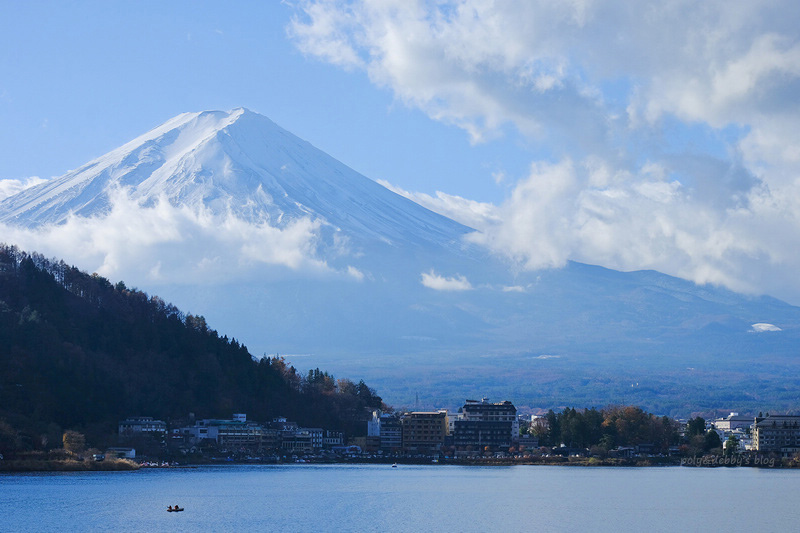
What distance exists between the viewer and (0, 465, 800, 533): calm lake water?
3547 cm

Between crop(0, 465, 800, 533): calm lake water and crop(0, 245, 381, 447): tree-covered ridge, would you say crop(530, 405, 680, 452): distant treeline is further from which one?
crop(0, 465, 800, 533): calm lake water

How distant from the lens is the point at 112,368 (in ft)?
216

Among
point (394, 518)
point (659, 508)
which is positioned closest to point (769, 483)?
point (659, 508)

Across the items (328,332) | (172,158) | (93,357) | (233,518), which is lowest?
(233,518)

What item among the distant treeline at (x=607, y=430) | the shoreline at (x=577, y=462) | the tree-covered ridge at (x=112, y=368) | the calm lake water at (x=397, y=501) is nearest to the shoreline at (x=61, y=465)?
the calm lake water at (x=397, y=501)

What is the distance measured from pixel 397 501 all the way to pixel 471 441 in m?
37.5

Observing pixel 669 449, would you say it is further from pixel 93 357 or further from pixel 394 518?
pixel 394 518

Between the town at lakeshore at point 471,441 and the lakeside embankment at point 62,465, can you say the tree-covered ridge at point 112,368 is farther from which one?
the lakeside embankment at point 62,465

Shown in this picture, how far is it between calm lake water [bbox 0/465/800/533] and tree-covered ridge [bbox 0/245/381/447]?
5322 millimetres

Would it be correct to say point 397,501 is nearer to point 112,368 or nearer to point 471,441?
point 112,368

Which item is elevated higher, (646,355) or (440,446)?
(646,355)

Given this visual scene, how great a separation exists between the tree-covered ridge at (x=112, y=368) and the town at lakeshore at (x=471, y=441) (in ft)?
4.59

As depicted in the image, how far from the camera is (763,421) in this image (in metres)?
76.8

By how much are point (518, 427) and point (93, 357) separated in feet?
106
